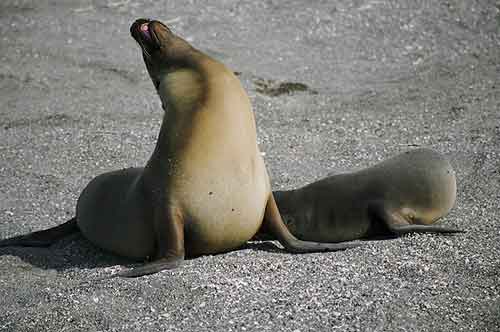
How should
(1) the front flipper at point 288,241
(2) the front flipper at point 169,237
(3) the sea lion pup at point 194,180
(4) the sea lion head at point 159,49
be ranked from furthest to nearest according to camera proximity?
(4) the sea lion head at point 159,49 < (1) the front flipper at point 288,241 < (3) the sea lion pup at point 194,180 < (2) the front flipper at point 169,237

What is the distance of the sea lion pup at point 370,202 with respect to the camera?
5.38 m

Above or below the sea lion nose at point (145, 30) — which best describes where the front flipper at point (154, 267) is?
below

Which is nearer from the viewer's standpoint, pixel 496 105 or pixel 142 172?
pixel 142 172

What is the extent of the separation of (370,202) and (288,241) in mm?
714

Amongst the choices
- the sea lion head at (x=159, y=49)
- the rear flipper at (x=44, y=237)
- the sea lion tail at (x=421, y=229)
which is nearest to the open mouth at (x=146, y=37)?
the sea lion head at (x=159, y=49)

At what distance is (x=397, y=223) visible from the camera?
5234 millimetres

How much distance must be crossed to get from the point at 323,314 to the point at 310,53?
587 centimetres

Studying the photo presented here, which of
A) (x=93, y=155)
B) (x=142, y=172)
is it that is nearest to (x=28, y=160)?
(x=93, y=155)

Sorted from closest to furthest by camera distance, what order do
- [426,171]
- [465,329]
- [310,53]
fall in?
[465,329] → [426,171] → [310,53]

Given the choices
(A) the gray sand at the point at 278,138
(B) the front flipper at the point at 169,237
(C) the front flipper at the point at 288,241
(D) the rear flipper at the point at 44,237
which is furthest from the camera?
(D) the rear flipper at the point at 44,237

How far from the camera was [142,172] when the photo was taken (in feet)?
16.6

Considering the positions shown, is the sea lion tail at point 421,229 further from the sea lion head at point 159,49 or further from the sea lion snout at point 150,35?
the sea lion snout at point 150,35

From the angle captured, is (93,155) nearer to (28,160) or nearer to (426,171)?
(28,160)

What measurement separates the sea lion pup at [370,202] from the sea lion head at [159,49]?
113cm
